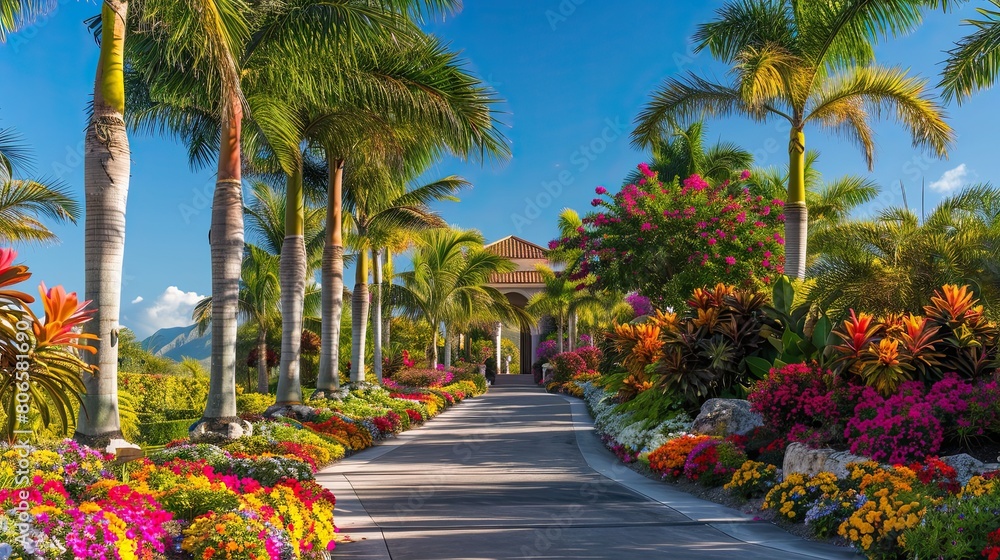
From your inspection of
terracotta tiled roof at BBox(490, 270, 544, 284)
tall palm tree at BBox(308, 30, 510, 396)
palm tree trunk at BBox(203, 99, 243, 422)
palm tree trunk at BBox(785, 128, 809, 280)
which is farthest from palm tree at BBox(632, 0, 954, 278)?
terracotta tiled roof at BBox(490, 270, 544, 284)

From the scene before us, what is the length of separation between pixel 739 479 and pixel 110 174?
292 inches

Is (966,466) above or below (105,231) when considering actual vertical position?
below

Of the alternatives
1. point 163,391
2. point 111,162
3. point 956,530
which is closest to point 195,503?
point 111,162

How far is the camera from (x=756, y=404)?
923 cm

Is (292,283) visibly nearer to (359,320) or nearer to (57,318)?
(359,320)

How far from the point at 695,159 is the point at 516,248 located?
24280 millimetres

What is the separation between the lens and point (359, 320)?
2089cm

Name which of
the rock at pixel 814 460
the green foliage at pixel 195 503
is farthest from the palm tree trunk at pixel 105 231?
the rock at pixel 814 460

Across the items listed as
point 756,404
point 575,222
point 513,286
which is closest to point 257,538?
point 756,404

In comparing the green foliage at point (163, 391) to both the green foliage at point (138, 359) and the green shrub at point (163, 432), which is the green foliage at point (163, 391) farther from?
the green foliage at point (138, 359)

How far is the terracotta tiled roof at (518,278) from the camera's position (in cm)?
4534

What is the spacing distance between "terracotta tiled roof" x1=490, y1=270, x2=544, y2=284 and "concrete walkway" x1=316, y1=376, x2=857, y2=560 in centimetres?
3188

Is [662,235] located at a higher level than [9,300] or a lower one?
higher

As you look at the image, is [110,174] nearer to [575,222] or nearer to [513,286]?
[575,222]
